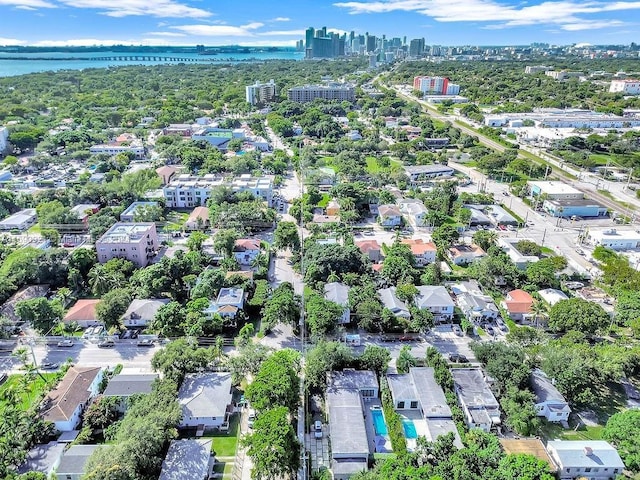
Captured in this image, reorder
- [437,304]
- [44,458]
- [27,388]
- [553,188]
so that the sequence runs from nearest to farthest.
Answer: [44,458] < [27,388] < [437,304] < [553,188]

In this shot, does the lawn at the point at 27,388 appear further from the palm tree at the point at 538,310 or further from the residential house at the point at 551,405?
the palm tree at the point at 538,310

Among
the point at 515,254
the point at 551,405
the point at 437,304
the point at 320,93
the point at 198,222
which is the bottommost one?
the point at 551,405

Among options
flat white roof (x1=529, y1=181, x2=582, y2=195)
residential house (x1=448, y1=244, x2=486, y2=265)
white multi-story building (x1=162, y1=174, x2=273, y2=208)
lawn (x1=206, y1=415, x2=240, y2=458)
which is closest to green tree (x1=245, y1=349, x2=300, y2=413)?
lawn (x1=206, y1=415, x2=240, y2=458)

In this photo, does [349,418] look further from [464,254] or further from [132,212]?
[132,212]

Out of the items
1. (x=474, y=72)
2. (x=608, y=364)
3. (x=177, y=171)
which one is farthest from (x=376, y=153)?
(x=474, y=72)

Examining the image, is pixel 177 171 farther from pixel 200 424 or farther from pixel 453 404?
pixel 453 404

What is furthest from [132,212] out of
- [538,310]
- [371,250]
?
[538,310]

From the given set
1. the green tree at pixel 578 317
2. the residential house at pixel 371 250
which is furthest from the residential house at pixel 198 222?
the green tree at pixel 578 317
